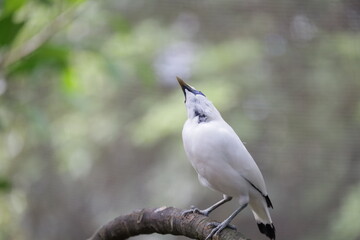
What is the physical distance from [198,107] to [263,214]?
0.66ft

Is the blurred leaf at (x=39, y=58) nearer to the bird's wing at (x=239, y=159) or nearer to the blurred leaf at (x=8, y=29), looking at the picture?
the blurred leaf at (x=8, y=29)

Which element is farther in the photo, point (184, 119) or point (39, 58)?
point (184, 119)

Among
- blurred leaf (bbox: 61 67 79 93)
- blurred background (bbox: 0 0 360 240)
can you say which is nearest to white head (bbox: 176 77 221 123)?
blurred leaf (bbox: 61 67 79 93)

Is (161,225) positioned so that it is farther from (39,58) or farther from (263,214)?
(39,58)

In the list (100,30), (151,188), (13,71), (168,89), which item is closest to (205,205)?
(151,188)

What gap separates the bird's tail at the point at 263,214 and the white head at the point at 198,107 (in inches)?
5.8

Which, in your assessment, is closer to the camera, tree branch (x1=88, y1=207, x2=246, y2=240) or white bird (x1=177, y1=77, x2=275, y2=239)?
tree branch (x1=88, y1=207, x2=246, y2=240)

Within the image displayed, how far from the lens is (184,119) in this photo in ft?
6.30

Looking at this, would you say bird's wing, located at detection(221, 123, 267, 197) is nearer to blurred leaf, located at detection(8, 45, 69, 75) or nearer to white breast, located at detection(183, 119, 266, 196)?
white breast, located at detection(183, 119, 266, 196)

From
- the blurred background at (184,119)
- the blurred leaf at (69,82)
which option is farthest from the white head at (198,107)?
the blurred background at (184,119)

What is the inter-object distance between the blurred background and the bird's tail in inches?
32.6

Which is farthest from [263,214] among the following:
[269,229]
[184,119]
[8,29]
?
[184,119]

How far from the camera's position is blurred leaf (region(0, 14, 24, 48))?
3.45ft

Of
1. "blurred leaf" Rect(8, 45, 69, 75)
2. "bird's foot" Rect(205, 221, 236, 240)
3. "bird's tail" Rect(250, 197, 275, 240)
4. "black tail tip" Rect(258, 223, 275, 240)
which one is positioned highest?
"blurred leaf" Rect(8, 45, 69, 75)
